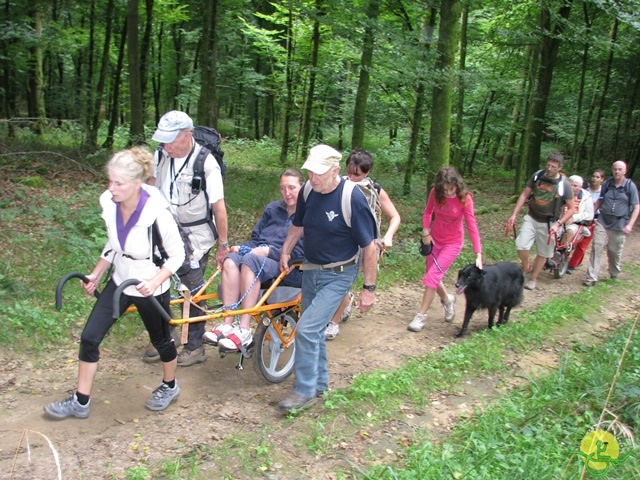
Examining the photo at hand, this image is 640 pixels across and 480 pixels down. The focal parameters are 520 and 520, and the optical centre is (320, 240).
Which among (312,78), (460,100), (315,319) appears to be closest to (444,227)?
(315,319)

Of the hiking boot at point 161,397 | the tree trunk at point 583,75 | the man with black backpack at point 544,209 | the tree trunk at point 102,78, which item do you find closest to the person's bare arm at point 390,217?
the hiking boot at point 161,397

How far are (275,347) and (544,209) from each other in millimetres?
5824

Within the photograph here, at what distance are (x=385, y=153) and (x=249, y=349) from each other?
1633 centimetres

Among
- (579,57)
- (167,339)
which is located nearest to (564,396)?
(167,339)

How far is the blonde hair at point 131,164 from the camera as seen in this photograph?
363cm

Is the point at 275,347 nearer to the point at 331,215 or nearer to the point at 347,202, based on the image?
the point at 331,215

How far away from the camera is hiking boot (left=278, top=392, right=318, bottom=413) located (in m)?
4.29

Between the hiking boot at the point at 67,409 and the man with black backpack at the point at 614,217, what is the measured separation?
8.66 metres

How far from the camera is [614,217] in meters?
9.34

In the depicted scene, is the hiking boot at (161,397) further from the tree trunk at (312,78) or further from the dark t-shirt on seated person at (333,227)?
the tree trunk at (312,78)

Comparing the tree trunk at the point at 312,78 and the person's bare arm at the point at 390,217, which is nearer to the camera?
the person's bare arm at the point at 390,217

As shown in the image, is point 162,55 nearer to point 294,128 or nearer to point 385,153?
point 294,128

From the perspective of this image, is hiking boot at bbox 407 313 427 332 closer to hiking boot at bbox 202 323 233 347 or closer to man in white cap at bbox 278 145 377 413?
man in white cap at bbox 278 145 377 413

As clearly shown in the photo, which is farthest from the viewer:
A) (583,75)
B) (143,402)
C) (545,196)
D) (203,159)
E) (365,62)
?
(583,75)
